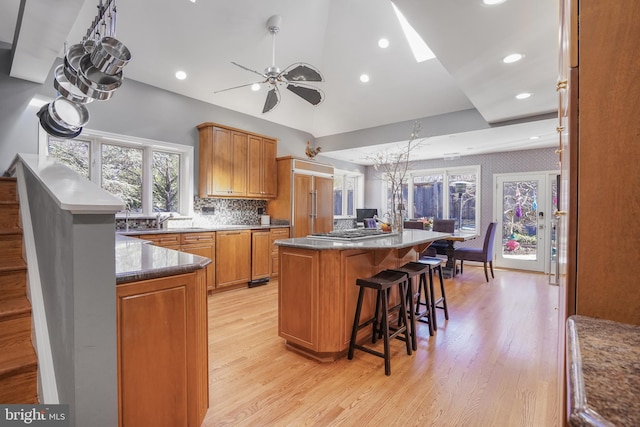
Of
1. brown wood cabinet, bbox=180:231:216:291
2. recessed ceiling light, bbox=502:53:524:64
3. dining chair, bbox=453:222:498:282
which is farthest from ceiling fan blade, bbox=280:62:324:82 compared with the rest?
dining chair, bbox=453:222:498:282

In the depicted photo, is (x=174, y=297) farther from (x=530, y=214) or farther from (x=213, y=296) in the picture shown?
(x=530, y=214)

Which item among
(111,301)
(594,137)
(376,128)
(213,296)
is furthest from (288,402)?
(376,128)

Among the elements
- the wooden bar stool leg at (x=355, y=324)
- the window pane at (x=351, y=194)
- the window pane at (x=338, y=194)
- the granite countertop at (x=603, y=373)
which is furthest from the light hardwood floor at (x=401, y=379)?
the window pane at (x=351, y=194)

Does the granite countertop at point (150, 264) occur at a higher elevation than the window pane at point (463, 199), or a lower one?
lower

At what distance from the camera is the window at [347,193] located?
26.0 ft

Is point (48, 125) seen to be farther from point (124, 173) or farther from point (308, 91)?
point (308, 91)

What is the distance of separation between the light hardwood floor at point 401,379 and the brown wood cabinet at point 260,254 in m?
1.30

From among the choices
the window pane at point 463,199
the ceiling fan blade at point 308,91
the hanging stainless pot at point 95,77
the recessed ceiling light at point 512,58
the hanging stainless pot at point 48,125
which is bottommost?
the window pane at point 463,199

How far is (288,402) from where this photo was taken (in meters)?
1.89

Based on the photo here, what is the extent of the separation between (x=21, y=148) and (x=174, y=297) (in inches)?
128

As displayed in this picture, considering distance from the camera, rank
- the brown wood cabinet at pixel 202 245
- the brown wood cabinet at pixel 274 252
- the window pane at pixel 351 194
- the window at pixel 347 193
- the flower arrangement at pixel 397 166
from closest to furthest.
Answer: the flower arrangement at pixel 397 166 < the brown wood cabinet at pixel 202 245 < the brown wood cabinet at pixel 274 252 < the window at pixel 347 193 < the window pane at pixel 351 194

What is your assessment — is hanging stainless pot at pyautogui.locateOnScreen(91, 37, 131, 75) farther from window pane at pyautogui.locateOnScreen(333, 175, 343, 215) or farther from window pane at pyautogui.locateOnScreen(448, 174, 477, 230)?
window pane at pyautogui.locateOnScreen(448, 174, 477, 230)

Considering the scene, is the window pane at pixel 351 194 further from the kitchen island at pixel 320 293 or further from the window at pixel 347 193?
the kitchen island at pixel 320 293

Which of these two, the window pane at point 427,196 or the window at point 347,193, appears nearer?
the window pane at point 427,196
